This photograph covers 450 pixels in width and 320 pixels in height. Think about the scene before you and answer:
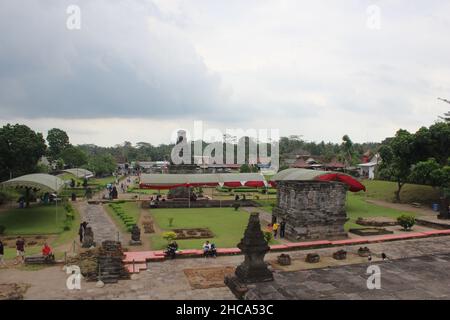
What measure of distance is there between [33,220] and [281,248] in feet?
61.0

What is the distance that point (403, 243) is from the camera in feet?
73.6

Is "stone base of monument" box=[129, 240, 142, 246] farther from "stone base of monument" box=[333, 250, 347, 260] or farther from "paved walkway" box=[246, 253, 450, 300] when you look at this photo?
"stone base of monument" box=[333, 250, 347, 260]

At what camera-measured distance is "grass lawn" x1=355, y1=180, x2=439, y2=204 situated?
1561 inches

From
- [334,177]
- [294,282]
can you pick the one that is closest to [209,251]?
[294,282]

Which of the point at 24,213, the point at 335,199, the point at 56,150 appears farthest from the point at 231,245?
the point at 56,150

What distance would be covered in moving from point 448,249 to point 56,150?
7959cm

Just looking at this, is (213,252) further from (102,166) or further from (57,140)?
(57,140)

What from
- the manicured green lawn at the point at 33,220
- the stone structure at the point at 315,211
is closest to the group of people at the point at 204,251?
the stone structure at the point at 315,211

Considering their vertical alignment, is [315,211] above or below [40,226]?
above

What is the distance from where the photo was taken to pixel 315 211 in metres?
23.4

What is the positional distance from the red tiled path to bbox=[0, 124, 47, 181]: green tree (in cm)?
1831

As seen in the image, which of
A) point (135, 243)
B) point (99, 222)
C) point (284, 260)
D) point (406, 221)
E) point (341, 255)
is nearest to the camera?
point (284, 260)

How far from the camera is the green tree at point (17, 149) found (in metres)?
31.4
